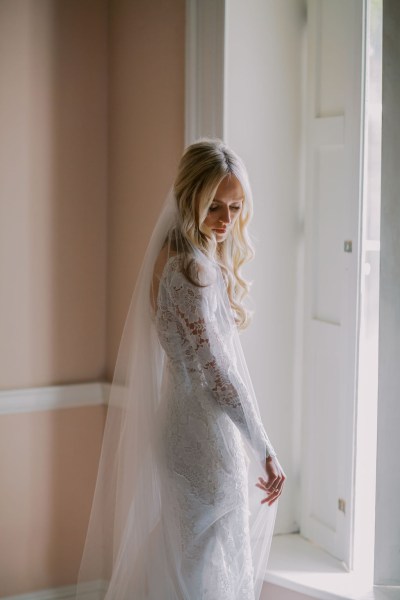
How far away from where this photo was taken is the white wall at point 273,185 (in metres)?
3.19

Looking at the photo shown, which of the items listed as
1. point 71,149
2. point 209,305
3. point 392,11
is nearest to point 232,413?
point 209,305

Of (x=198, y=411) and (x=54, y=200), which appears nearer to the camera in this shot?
(x=198, y=411)

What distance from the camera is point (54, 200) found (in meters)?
3.50

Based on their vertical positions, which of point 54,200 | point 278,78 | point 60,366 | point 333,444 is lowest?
point 333,444

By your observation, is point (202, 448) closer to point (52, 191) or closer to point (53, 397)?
point (53, 397)

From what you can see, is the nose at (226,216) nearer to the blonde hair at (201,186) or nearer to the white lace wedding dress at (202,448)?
the blonde hair at (201,186)

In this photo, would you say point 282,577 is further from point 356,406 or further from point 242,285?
point 242,285

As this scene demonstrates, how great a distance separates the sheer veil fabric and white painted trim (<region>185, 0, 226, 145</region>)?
0.72 meters

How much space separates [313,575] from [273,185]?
1377 mm

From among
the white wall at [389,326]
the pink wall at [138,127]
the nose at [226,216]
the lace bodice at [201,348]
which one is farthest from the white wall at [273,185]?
the lace bodice at [201,348]

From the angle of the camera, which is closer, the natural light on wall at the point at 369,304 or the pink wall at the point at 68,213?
the natural light on wall at the point at 369,304

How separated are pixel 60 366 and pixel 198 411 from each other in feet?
4.17

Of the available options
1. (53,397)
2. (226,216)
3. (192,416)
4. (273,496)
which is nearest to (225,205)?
(226,216)

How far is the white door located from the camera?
10.0 feet
